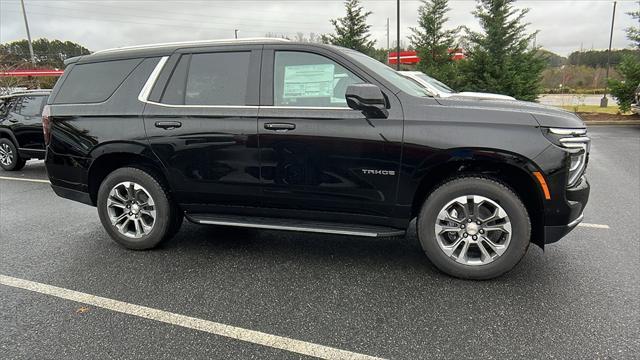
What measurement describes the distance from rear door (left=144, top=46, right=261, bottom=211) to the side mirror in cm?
87

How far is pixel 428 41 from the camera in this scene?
19.9m

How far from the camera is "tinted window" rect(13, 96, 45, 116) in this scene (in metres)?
9.16

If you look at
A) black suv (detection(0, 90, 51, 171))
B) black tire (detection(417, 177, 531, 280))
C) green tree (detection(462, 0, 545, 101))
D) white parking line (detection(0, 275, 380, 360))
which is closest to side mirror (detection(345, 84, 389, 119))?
black tire (detection(417, 177, 531, 280))

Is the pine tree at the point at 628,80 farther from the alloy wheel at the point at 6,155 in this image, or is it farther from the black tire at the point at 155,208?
the alloy wheel at the point at 6,155

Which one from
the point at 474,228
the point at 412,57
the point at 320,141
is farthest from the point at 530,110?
the point at 412,57

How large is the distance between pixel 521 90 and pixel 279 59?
15289 millimetres

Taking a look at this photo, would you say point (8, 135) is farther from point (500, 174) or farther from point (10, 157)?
point (500, 174)

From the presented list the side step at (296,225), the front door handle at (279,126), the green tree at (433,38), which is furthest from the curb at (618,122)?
the front door handle at (279,126)

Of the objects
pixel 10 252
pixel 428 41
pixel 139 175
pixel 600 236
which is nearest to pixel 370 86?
pixel 139 175

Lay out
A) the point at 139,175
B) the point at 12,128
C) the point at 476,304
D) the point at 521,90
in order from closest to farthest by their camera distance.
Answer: the point at 476,304
the point at 139,175
the point at 12,128
the point at 521,90

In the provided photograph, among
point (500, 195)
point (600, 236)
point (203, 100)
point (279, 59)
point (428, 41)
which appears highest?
point (428, 41)

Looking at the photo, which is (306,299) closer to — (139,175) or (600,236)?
(139,175)

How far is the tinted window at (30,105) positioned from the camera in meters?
9.16

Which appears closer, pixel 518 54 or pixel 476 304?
pixel 476 304
